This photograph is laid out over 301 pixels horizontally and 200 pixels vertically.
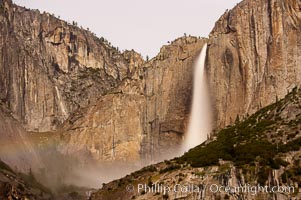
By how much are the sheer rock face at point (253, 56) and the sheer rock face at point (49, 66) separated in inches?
1019

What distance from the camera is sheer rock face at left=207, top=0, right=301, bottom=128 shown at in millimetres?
112312

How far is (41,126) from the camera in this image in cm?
15188

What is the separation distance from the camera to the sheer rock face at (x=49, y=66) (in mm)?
151250

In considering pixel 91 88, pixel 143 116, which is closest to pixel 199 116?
pixel 143 116

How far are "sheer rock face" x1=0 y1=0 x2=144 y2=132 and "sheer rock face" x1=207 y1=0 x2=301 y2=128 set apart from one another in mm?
25885

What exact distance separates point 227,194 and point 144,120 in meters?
56.6

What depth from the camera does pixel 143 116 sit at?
132375mm

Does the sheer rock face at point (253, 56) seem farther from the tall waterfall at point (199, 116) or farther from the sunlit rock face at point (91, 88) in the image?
the sunlit rock face at point (91, 88)

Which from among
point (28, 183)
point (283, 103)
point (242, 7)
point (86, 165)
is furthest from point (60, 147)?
point (283, 103)

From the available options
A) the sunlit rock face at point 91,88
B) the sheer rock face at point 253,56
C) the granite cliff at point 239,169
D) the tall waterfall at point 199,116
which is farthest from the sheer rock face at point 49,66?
the granite cliff at point 239,169

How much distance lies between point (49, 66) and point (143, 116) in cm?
4273

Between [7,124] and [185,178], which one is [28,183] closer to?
[7,124]

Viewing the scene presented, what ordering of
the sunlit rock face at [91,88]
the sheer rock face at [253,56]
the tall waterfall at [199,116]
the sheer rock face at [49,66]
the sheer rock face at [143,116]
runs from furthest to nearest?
the sheer rock face at [49,66], the sunlit rock face at [91,88], the sheer rock face at [143,116], the tall waterfall at [199,116], the sheer rock face at [253,56]

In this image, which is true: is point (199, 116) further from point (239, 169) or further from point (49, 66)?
point (49, 66)
